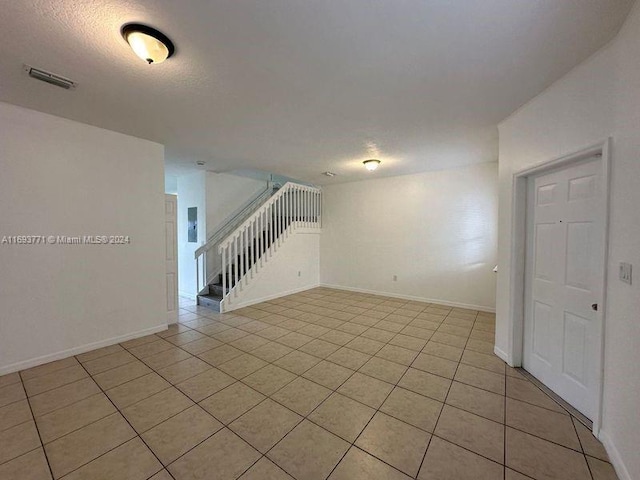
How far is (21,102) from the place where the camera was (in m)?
2.58

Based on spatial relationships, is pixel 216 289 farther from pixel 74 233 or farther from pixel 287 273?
pixel 74 233

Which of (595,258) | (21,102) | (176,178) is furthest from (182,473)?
(176,178)

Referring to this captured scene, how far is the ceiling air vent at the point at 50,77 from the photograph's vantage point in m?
2.05

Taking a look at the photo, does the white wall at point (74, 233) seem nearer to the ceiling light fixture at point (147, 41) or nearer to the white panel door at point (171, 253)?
the white panel door at point (171, 253)

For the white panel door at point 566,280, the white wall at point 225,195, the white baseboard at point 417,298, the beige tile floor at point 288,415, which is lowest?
the beige tile floor at point 288,415

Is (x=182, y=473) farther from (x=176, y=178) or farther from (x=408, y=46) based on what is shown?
(x=176, y=178)

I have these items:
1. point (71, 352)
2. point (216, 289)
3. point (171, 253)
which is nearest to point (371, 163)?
point (171, 253)

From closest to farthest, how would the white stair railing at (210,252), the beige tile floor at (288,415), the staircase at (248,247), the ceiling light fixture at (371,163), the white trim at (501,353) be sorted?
the beige tile floor at (288,415) → the white trim at (501,353) → the ceiling light fixture at (371,163) → the staircase at (248,247) → the white stair railing at (210,252)

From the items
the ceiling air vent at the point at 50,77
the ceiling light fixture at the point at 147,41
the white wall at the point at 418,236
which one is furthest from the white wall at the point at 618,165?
the ceiling air vent at the point at 50,77

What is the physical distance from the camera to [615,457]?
1.59m

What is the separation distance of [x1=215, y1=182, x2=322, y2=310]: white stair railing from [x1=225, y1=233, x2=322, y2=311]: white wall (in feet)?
0.50

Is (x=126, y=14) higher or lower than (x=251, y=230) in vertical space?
higher

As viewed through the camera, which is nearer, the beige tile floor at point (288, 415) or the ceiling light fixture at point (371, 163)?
the beige tile floor at point (288, 415)

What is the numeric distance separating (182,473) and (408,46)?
124 inches
